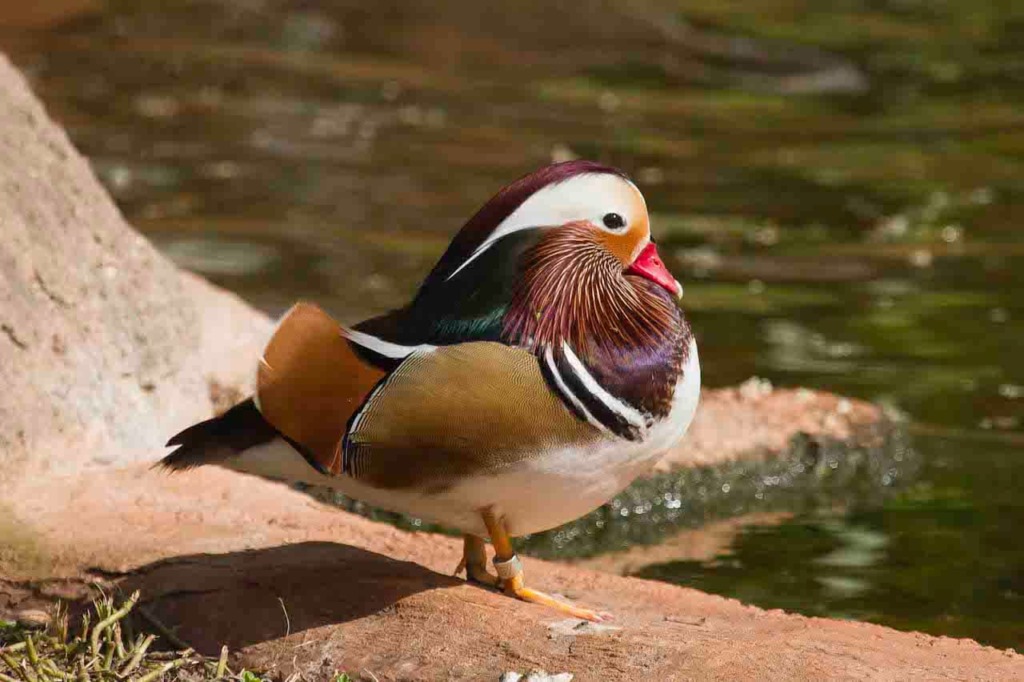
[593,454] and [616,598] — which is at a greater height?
[593,454]

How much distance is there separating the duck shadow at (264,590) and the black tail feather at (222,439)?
329 millimetres

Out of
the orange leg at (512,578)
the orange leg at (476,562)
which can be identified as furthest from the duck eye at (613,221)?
the orange leg at (476,562)

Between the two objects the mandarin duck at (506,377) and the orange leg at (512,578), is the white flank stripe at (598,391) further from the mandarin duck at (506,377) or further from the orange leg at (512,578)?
the orange leg at (512,578)

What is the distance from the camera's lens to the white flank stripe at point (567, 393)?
385cm

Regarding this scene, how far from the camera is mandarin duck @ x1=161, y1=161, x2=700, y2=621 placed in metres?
3.85

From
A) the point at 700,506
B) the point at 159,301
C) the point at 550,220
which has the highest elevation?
the point at 550,220

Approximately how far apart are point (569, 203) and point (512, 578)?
36.5 inches

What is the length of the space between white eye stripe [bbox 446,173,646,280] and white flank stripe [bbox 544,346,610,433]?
0.95 ft

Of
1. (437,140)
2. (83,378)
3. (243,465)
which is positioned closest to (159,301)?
(83,378)

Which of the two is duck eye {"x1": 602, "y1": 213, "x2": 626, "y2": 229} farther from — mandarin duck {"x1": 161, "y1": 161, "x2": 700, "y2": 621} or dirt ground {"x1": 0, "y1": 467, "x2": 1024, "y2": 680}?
dirt ground {"x1": 0, "y1": 467, "x2": 1024, "y2": 680}

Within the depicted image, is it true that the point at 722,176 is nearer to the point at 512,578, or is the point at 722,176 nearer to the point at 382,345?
the point at 512,578

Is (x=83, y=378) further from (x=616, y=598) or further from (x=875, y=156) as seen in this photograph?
(x=875, y=156)

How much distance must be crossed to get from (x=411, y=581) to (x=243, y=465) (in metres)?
0.50

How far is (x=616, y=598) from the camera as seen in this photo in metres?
4.59
